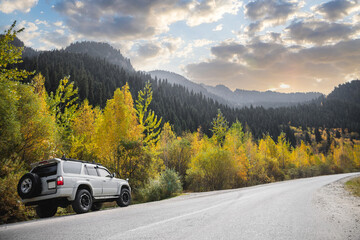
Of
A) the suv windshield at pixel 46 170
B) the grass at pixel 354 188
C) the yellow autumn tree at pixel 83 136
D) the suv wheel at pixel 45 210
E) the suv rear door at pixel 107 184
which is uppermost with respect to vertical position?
the yellow autumn tree at pixel 83 136

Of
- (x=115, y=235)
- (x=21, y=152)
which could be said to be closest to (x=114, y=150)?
(x=21, y=152)

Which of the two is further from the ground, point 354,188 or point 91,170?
point 91,170

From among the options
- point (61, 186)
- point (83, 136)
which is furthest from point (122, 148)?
point (61, 186)

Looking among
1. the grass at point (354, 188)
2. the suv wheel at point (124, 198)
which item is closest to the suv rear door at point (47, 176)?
the suv wheel at point (124, 198)

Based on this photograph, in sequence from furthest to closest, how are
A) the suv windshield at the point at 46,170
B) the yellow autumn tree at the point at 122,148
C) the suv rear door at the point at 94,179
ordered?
1. the yellow autumn tree at the point at 122,148
2. the suv rear door at the point at 94,179
3. the suv windshield at the point at 46,170

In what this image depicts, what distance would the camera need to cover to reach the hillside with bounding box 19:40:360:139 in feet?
309

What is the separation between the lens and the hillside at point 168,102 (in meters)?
94.2

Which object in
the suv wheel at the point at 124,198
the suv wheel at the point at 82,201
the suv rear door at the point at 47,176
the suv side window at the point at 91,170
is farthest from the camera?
the suv wheel at the point at 124,198

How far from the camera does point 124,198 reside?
11.4 m

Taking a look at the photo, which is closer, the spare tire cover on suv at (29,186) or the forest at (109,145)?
the spare tire cover on suv at (29,186)

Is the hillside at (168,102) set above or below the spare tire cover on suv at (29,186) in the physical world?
above

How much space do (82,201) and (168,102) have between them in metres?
128

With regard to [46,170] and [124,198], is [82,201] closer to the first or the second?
[46,170]

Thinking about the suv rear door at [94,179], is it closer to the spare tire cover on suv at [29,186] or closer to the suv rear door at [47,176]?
the suv rear door at [47,176]
